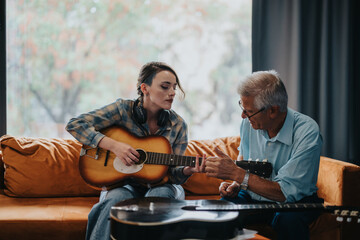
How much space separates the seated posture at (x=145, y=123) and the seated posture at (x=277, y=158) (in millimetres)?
317

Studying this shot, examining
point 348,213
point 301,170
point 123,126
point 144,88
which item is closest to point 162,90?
point 144,88

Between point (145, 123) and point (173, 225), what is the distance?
35.6 inches

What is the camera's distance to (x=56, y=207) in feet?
7.33

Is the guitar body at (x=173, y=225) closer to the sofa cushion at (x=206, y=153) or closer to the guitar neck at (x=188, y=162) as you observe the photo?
the guitar neck at (x=188, y=162)

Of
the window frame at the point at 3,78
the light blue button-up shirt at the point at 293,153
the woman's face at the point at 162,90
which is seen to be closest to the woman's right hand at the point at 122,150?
the woman's face at the point at 162,90

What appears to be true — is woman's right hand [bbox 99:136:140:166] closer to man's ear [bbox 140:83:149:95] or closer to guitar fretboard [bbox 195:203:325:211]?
man's ear [bbox 140:83:149:95]

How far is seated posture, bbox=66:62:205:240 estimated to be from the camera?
2.10 meters

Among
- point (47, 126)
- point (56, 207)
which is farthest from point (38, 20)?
point (56, 207)

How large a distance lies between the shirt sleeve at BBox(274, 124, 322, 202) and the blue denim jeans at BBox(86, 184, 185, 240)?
616 mm

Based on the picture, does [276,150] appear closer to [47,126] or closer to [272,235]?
[272,235]

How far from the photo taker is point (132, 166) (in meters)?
2.11

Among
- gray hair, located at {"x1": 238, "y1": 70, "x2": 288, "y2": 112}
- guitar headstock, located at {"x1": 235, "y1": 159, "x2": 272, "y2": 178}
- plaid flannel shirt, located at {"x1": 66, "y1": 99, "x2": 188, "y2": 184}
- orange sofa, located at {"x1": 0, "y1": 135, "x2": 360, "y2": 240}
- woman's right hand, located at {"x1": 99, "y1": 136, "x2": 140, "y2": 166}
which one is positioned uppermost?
gray hair, located at {"x1": 238, "y1": 70, "x2": 288, "y2": 112}

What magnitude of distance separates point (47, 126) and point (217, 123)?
1403 millimetres

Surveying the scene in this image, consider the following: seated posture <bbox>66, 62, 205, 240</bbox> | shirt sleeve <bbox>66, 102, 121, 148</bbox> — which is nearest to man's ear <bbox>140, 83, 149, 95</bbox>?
seated posture <bbox>66, 62, 205, 240</bbox>
